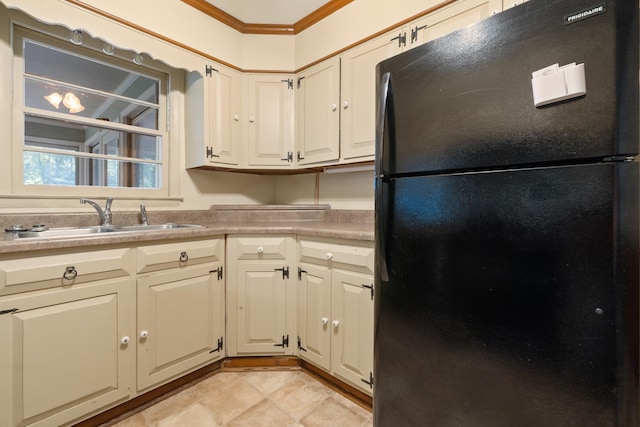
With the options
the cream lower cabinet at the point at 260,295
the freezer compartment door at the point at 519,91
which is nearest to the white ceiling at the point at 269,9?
the freezer compartment door at the point at 519,91

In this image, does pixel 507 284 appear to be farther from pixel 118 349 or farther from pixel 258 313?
pixel 118 349

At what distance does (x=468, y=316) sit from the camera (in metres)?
0.79

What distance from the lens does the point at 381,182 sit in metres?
0.97

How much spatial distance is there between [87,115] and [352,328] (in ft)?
6.81

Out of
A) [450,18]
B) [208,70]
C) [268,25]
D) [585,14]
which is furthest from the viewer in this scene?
[268,25]

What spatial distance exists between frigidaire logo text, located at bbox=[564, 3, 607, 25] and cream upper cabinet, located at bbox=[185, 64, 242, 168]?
6.31 ft

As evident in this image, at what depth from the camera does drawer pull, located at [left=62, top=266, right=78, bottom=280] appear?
119cm

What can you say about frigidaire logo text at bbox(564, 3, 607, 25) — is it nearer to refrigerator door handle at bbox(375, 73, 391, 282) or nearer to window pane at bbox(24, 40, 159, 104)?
refrigerator door handle at bbox(375, 73, 391, 282)

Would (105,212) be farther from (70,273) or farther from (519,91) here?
(519,91)

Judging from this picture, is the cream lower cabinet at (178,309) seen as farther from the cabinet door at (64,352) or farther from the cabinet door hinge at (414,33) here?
the cabinet door hinge at (414,33)

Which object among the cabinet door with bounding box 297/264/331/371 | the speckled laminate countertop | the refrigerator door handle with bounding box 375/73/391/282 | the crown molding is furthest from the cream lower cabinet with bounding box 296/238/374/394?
the crown molding

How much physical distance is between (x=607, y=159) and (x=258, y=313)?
66.7 inches

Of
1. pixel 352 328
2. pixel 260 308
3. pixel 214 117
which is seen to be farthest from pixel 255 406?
pixel 214 117

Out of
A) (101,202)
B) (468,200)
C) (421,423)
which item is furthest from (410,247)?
(101,202)
